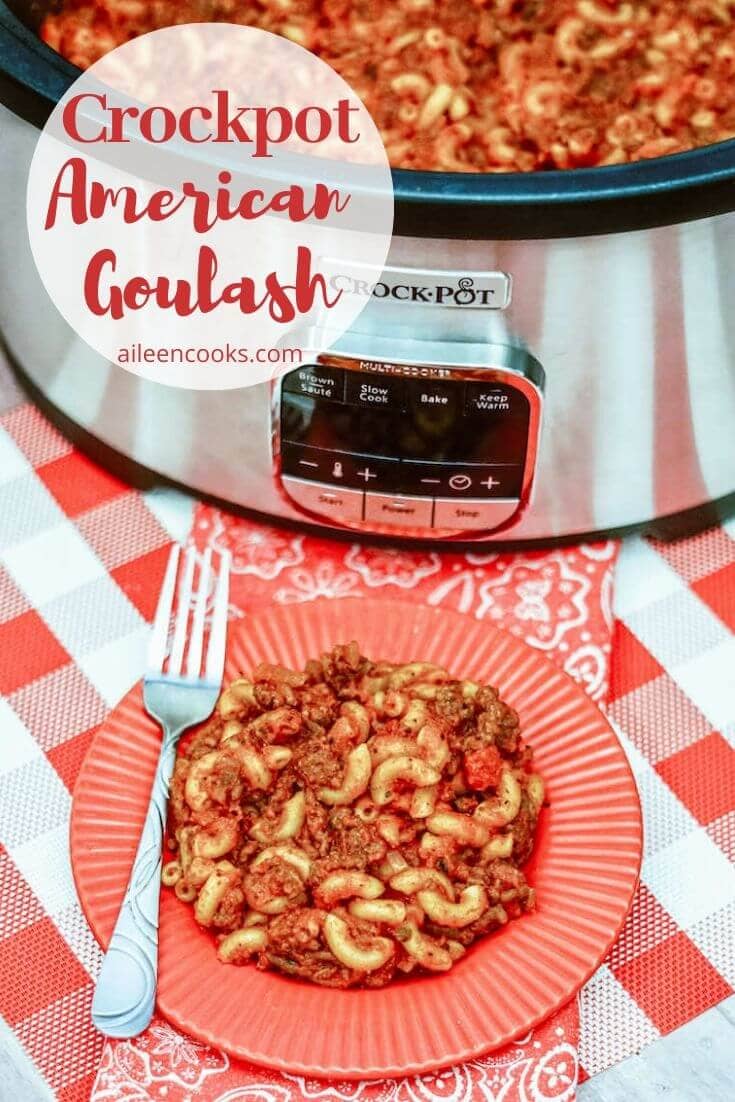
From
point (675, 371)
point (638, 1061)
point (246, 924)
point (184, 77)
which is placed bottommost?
point (638, 1061)

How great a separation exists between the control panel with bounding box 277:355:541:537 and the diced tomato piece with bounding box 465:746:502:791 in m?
0.23

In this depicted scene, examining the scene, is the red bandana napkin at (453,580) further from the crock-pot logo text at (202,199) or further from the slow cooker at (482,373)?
the crock-pot logo text at (202,199)

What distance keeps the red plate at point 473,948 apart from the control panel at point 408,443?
11 centimetres

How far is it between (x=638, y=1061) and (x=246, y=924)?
317mm

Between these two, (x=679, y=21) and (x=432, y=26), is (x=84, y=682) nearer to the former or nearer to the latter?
(x=432, y=26)

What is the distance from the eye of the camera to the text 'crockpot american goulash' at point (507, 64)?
112 cm

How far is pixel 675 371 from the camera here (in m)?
1.11

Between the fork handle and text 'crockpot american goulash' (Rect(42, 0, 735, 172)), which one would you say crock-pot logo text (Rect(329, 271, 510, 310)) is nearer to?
text 'crockpot american goulash' (Rect(42, 0, 735, 172))

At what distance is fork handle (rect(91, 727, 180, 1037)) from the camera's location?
96cm

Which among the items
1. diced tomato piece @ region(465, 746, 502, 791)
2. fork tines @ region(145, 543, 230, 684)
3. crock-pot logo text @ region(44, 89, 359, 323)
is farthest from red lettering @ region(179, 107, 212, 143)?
diced tomato piece @ region(465, 746, 502, 791)

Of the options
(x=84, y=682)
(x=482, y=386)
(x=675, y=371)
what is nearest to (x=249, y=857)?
(x=84, y=682)

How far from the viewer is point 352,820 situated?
3.37 ft
